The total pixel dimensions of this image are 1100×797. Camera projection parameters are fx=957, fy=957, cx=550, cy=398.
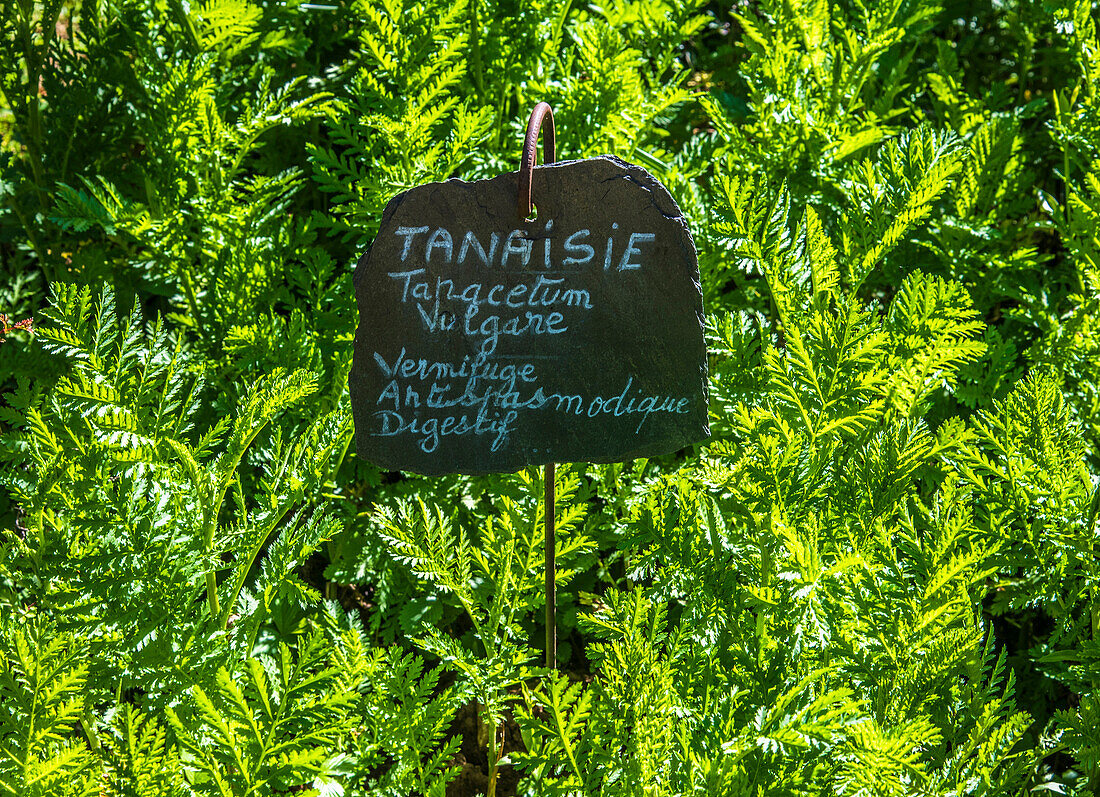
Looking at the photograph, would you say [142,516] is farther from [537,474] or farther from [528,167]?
[528,167]

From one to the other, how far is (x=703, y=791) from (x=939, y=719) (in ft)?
1.70

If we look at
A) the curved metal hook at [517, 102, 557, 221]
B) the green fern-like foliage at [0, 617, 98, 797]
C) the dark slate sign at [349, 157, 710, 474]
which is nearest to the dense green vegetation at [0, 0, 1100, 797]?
the green fern-like foliage at [0, 617, 98, 797]

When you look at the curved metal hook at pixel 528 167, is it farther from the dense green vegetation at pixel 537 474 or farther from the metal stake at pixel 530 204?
the dense green vegetation at pixel 537 474

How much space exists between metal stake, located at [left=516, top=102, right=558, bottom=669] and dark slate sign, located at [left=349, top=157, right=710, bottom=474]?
0.02 metres

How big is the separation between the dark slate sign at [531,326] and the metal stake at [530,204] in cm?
2

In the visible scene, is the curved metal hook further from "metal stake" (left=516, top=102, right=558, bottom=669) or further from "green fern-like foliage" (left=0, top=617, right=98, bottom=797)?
"green fern-like foliage" (left=0, top=617, right=98, bottom=797)

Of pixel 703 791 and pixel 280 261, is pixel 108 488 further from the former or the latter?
pixel 703 791

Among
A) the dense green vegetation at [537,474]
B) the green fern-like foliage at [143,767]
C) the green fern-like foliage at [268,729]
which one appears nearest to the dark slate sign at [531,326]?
the dense green vegetation at [537,474]

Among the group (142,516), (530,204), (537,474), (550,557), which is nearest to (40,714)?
(142,516)

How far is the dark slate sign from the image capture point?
5.47 ft

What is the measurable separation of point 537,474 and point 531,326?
482 mm

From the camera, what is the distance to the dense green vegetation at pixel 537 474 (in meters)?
1.59

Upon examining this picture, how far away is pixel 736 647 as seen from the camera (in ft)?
5.57

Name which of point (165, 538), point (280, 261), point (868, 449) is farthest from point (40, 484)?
point (868, 449)
